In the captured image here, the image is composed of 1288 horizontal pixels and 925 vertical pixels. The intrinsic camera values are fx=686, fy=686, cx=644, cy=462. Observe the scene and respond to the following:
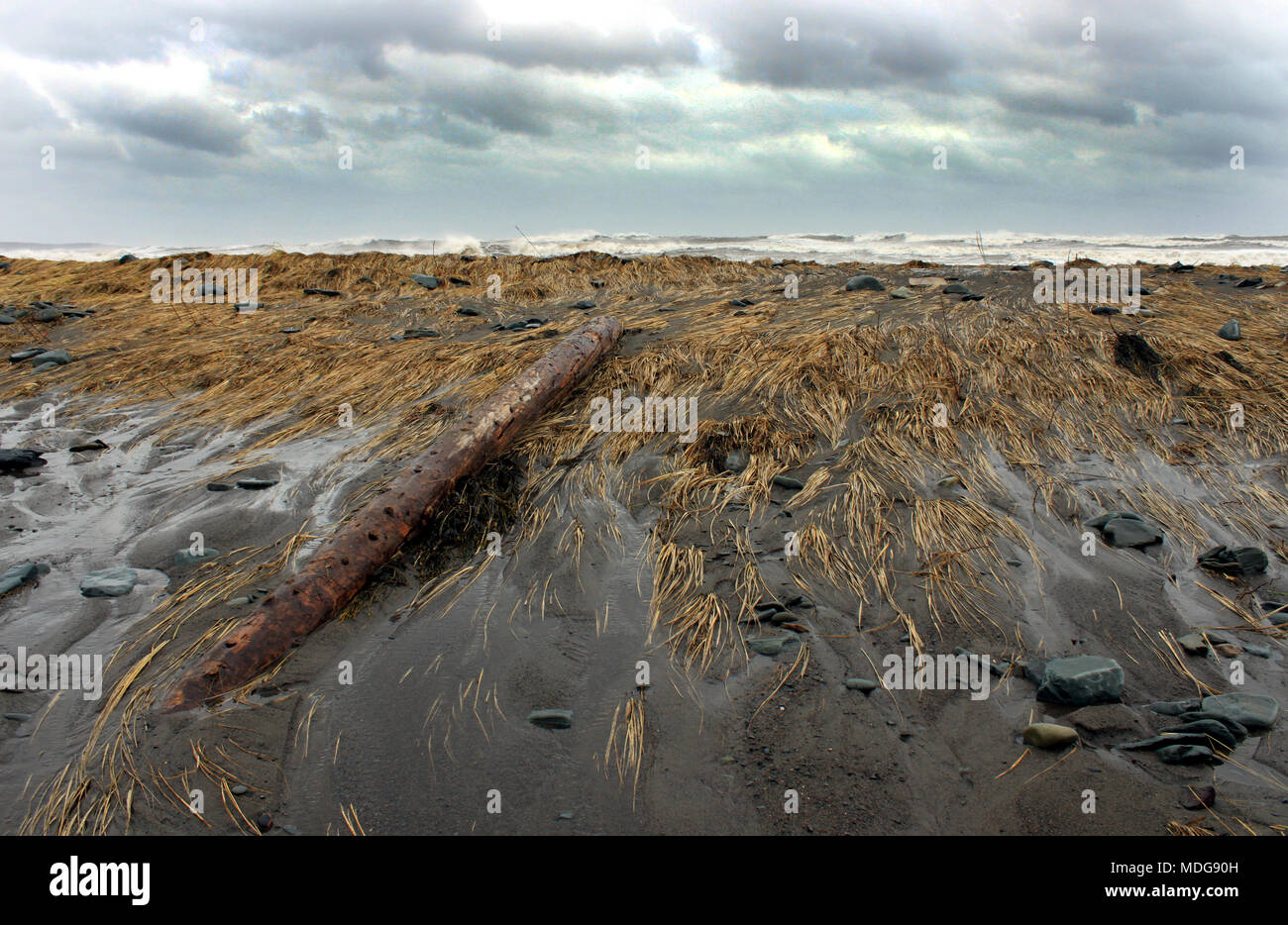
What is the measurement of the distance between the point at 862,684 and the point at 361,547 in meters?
2.67

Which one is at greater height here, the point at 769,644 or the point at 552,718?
the point at 769,644

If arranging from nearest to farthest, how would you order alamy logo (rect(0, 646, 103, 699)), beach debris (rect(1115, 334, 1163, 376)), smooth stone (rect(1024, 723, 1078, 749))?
smooth stone (rect(1024, 723, 1078, 749)) < alamy logo (rect(0, 646, 103, 699)) < beach debris (rect(1115, 334, 1163, 376))

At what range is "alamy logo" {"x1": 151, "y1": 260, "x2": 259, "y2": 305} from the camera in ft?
37.7

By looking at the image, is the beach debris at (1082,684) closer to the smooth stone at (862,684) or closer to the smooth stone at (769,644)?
the smooth stone at (862,684)

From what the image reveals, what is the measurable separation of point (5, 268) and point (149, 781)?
19.3 meters

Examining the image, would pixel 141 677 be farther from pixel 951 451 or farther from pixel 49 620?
pixel 951 451

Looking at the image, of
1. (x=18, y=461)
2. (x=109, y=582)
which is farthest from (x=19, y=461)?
(x=109, y=582)

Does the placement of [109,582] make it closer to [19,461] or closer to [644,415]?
[19,461]

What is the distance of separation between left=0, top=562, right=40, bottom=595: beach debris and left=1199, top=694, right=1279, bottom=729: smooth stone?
5884mm

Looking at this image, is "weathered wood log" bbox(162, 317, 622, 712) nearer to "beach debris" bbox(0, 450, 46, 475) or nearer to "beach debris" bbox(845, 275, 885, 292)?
"beach debris" bbox(0, 450, 46, 475)

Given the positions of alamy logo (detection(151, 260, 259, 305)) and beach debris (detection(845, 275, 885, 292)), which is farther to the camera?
alamy logo (detection(151, 260, 259, 305))

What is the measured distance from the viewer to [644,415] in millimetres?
5781

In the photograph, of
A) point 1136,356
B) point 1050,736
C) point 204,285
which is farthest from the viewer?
point 204,285

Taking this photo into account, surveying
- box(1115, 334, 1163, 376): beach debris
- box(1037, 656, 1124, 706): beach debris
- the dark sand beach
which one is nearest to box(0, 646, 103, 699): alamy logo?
the dark sand beach
